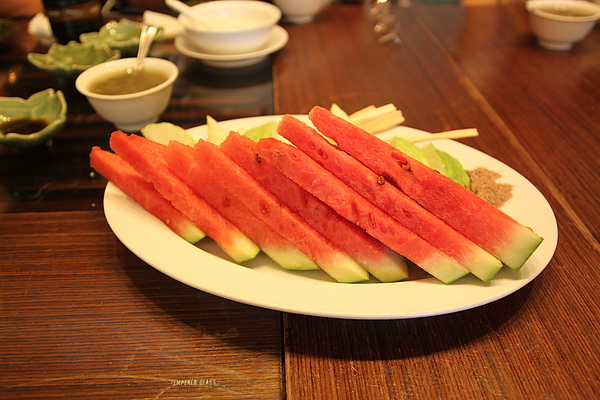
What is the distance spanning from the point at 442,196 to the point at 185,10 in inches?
81.5

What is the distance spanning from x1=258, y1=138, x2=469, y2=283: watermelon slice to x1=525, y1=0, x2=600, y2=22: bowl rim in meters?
2.29

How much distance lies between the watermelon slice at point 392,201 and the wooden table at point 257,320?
0.19 metres

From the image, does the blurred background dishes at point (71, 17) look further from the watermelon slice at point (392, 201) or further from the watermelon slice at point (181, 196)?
the watermelon slice at point (392, 201)

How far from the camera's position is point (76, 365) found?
1070mm

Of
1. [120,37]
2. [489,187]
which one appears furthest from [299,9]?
[489,187]

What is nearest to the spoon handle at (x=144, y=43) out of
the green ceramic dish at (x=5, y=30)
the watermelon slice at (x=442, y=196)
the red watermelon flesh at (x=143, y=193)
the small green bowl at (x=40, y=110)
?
the small green bowl at (x=40, y=110)

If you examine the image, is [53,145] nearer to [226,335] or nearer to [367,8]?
[226,335]

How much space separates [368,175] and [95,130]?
4.81ft

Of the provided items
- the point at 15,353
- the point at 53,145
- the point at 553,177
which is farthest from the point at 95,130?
the point at 553,177

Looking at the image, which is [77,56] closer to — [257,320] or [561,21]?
[257,320]

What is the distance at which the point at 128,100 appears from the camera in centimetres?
187

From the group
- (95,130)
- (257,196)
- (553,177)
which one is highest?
(257,196)

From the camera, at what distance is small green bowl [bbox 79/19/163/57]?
249 cm

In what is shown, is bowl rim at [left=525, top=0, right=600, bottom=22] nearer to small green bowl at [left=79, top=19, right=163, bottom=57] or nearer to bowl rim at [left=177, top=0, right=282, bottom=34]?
bowl rim at [left=177, top=0, right=282, bottom=34]
